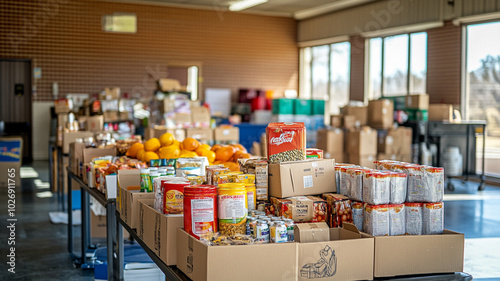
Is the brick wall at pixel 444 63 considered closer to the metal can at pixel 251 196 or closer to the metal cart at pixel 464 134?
the metal cart at pixel 464 134

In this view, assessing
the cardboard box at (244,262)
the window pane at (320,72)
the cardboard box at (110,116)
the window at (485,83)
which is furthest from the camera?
the window pane at (320,72)

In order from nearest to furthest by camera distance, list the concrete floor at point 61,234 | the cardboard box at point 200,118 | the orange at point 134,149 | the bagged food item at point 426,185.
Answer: the bagged food item at point 426,185 < the orange at point 134,149 < the concrete floor at point 61,234 < the cardboard box at point 200,118

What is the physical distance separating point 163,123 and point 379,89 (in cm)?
657

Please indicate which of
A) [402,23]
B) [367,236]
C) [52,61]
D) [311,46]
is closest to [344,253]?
[367,236]

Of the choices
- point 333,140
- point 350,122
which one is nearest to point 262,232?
point 333,140

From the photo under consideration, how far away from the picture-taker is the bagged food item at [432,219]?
2.07 m

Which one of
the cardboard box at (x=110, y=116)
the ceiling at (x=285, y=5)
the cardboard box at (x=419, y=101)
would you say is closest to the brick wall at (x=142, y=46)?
the ceiling at (x=285, y=5)

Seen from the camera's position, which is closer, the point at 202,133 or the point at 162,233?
the point at 162,233

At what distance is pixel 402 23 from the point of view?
11430 millimetres

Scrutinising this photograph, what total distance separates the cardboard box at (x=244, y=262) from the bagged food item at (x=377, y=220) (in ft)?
1.42

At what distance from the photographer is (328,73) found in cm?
1434

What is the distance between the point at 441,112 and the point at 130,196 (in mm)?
8160

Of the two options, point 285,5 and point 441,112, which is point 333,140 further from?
point 285,5

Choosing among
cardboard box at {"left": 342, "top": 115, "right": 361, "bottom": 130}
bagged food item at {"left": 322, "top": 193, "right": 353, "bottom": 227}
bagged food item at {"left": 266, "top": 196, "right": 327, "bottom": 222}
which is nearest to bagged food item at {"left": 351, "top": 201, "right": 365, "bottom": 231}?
bagged food item at {"left": 322, "top": 193, "right": 353, "bottom": 227}
